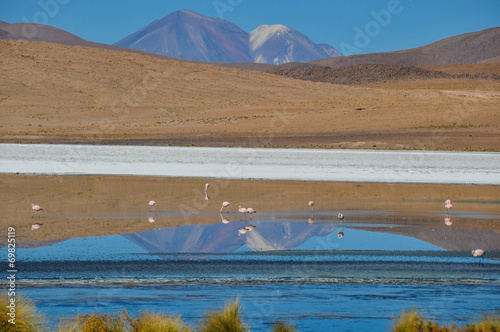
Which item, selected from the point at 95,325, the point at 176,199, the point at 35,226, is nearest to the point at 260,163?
the point at 176,199

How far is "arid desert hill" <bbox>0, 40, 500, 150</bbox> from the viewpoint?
132 ft

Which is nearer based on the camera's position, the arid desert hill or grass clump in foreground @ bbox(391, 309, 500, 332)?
grass clump in foreground @ bbox(391, 309, 500, 332)

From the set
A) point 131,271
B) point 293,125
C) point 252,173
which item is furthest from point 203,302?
point 293,125

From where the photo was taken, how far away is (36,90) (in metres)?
62.9

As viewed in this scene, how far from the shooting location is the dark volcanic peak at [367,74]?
11044 cm

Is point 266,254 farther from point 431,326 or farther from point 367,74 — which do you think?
point 367,74

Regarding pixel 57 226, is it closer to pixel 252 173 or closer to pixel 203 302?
pixel 203 302

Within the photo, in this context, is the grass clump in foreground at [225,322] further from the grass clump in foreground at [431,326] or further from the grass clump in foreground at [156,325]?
the grass clump in foreground at [431,326]

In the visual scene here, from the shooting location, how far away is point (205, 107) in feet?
195

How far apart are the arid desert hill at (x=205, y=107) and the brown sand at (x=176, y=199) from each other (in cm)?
1541

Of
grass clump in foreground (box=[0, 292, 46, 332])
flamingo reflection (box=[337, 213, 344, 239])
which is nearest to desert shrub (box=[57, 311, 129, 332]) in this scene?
grass clump in foreground (box=[0, 292, 46, 332])

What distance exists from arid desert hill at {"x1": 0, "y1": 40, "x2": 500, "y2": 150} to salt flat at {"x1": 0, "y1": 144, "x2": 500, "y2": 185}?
19.4 ft

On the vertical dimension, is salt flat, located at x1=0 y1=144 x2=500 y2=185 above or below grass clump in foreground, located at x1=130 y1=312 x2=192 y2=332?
above

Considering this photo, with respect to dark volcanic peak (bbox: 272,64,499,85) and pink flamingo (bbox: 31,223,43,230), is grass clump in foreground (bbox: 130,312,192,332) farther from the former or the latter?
dark volcanic peak (bbox: 272,64,499,85)
